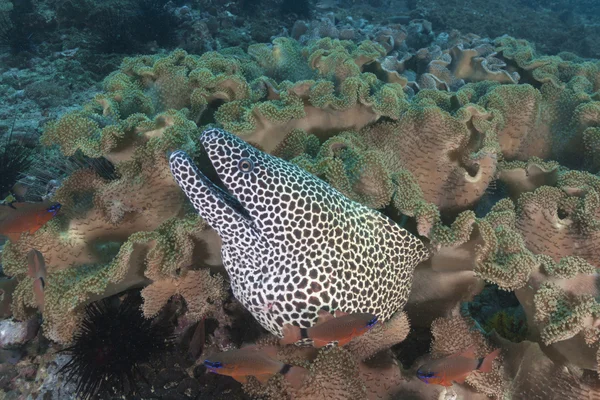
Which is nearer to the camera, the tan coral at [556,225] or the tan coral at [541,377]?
the tan coral at [541,377]

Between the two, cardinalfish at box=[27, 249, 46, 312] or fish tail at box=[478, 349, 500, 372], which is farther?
cardinalfish at box=[27, 249, 46, 312]

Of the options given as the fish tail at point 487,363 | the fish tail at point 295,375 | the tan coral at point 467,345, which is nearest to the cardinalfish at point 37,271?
the fish tail at point 295,375

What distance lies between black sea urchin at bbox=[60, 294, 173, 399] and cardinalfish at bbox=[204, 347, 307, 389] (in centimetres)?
108

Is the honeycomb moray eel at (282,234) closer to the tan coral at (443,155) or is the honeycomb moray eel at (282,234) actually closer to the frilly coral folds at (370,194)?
the frilly coral folds at (370,194)

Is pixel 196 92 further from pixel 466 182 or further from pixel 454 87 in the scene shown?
pixel 454 87

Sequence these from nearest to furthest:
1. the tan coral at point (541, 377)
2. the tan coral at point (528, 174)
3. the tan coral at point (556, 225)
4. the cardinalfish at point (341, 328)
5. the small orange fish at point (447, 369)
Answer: the cardinalfish at point (341, 328), the small orange fish at point (447, 369), the tan coral at point (541, 377), the tan coral at point (556, 225), the tan coral at point (528, 174)

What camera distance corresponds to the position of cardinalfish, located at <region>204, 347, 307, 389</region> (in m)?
2.78

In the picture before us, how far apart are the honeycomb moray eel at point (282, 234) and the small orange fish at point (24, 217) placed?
4.47 feet

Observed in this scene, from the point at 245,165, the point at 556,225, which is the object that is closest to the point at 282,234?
the point at 245,165

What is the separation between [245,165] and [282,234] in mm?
589

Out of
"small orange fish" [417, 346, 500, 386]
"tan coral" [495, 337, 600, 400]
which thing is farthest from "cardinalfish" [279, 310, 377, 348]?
"tan coral" [495, 337, 600, 400]

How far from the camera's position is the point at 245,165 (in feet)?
9.75

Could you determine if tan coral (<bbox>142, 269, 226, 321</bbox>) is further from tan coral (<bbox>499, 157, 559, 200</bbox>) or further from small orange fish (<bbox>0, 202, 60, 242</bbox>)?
tan coral (<bbox>499, 157, 559, 200</bbox>)

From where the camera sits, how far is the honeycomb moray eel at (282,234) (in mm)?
2984
